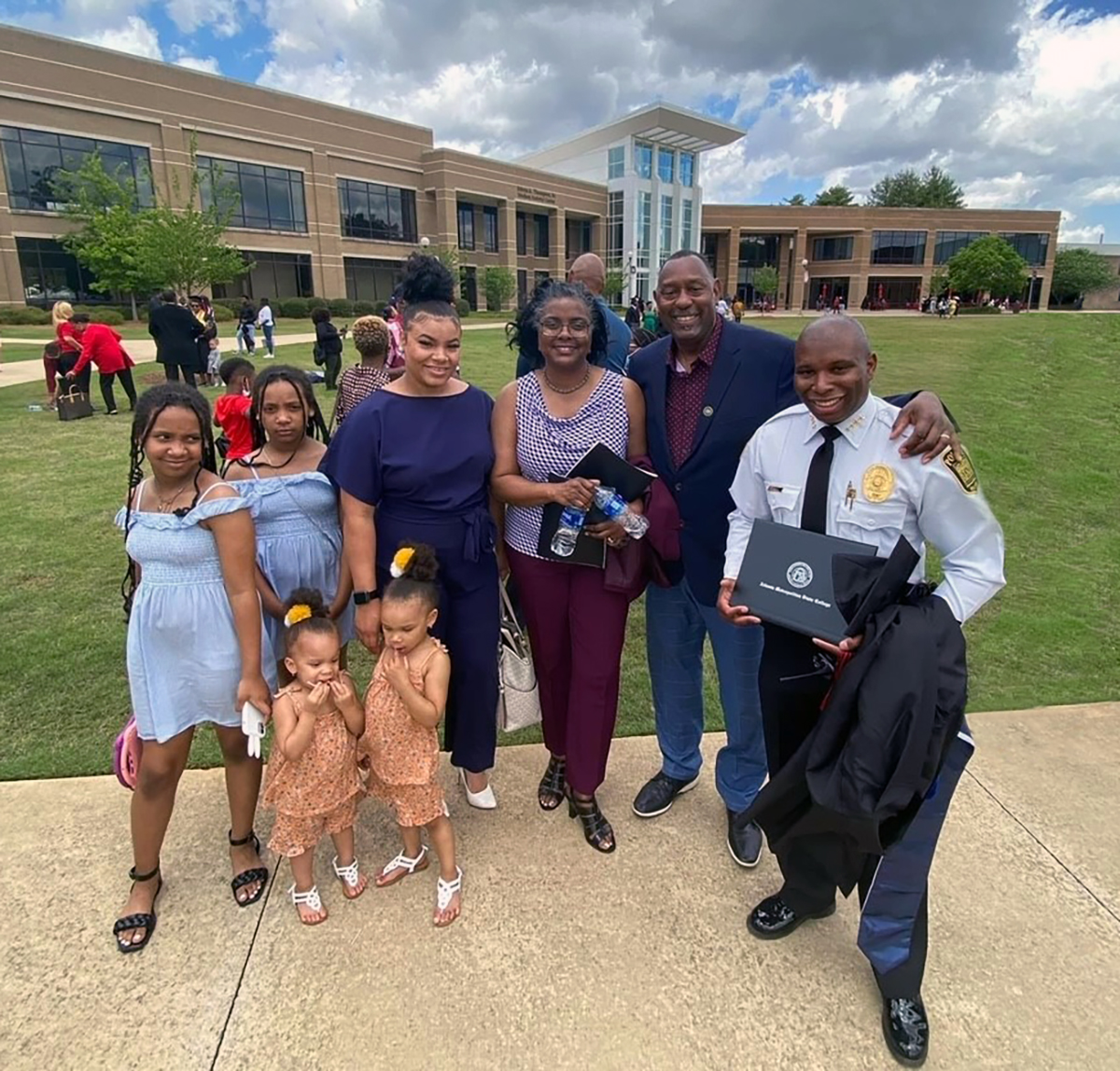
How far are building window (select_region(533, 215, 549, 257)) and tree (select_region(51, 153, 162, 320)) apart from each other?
29945 millimetres

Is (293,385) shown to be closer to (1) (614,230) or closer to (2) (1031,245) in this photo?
(1) (614,230)

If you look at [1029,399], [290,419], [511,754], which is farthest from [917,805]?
[1029,399]

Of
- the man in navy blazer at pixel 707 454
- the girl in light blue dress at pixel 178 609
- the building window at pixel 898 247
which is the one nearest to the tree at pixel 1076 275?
the building window at pixel 898 247

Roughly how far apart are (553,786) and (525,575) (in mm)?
955

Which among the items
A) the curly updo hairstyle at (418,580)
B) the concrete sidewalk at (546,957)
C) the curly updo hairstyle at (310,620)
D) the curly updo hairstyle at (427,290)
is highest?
the curly updo hairstyle at (427,290)

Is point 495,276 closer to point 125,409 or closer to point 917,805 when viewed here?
point 125,409

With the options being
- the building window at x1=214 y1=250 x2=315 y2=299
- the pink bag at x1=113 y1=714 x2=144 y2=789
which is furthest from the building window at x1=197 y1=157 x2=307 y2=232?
the pink bag at x1=113 y1=714 x2=144 y2=789

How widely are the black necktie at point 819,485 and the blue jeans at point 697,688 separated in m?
0.69

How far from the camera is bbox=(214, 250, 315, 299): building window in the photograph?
41.3m

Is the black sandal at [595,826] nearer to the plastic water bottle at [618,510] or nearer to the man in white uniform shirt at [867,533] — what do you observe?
the man in white uniform shirt at [867,533]

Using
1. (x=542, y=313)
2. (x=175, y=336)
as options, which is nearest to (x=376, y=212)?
(x=175, y=336)

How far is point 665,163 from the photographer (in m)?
63.3

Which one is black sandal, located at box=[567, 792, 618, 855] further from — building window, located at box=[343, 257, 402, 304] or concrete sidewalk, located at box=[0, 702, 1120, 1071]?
building window, located at box=[343, 257, 402, 304]

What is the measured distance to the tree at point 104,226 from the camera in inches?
1176
